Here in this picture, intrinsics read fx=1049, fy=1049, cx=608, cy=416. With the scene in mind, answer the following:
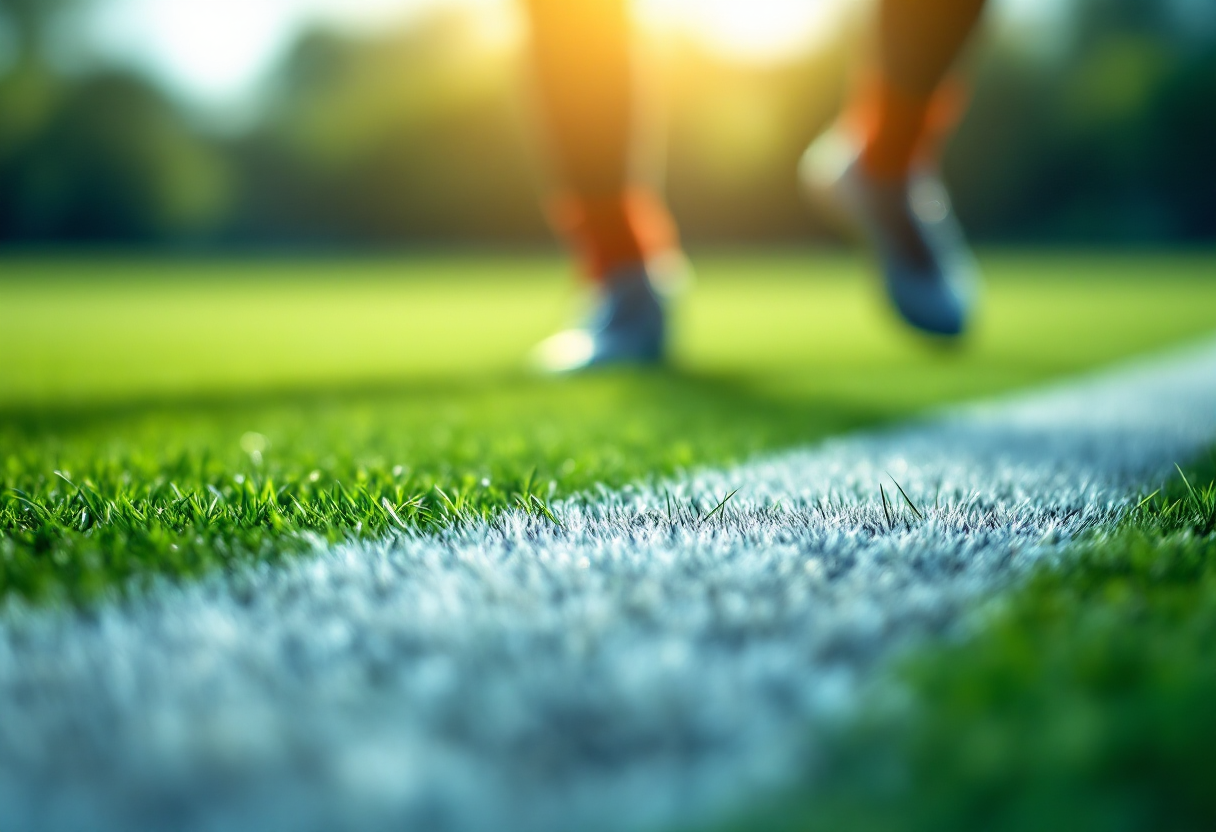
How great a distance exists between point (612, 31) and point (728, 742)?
2420mm

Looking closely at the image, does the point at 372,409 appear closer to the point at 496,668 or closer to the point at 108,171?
the point at 496,668

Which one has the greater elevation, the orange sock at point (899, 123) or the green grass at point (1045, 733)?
the orange sock at point (899, 123)

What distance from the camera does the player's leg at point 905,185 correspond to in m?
2.80

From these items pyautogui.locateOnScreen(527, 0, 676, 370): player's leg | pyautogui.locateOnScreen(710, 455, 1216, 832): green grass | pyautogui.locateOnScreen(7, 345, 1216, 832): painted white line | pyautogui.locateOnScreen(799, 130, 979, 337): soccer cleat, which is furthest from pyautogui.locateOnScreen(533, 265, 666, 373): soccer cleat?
pyautogui.locateOnScreen(710, 455, 1216, 832): green grass

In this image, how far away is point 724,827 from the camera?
1.56ft

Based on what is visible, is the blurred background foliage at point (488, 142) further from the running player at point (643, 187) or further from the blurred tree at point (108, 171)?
the running player at point (643, 187)

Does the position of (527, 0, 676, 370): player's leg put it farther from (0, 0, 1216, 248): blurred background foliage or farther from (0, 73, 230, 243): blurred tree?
(0, 73, 230, 243): blurred tree

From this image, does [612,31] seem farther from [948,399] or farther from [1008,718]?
[1008,718]

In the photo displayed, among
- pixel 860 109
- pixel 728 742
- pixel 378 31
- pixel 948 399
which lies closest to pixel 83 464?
pixel 728 742

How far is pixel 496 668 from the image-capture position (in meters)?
0.63

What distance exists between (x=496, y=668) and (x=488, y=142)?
2347 cm

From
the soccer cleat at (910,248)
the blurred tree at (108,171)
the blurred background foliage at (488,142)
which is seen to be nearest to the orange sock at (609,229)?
the soccer cleat at (910,248)

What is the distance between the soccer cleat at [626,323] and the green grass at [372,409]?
126mm

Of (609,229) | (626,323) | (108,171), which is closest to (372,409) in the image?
(626,323)
